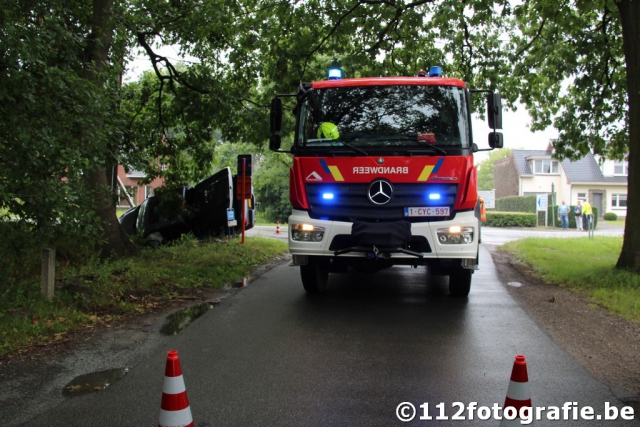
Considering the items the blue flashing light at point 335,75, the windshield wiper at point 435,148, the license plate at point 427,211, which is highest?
the blue flashing light at point 335,75

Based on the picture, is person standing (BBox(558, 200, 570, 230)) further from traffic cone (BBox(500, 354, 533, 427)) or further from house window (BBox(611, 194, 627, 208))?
traffic cone (BBox(500, 354, 533, 427))

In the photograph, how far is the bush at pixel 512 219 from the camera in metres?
36.2

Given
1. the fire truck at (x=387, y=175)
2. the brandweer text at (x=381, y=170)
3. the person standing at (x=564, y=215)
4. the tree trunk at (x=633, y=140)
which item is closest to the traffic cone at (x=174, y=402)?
the fire truck at (x=387, y=175)

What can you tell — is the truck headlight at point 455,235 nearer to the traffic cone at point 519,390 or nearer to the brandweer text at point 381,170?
the brandweer text at point 381,170

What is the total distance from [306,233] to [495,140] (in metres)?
2.82

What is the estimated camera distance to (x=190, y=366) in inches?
188

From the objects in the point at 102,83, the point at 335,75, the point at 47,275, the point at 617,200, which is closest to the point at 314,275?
the point at 335,75

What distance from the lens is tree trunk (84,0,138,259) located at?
7.53 metres

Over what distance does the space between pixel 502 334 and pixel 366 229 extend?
1892mm

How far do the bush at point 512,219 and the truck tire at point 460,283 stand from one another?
3042cm

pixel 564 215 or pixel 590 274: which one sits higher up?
pixel 564 215

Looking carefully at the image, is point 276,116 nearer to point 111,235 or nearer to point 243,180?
point 111,235

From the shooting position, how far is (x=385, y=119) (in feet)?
22.8

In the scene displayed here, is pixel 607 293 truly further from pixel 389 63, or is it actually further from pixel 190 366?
pixel 389 63
